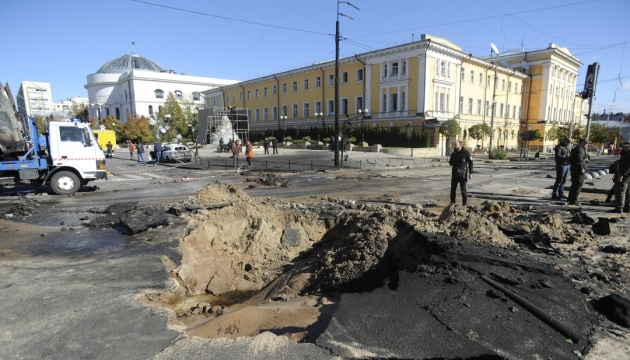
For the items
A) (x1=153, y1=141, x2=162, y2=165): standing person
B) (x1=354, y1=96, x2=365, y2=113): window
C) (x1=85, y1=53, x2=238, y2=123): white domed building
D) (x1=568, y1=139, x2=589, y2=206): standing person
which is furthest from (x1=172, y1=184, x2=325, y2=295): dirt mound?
(x1=85, y1=53, x2=238, y2=123): white domed building

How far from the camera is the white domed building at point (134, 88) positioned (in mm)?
79562

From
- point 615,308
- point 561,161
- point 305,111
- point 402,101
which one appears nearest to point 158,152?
point 561,161

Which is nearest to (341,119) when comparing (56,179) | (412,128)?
(412,128)

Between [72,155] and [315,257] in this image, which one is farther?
[72,155]

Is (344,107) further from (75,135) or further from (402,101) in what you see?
(75,135)

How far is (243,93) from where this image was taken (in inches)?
2800

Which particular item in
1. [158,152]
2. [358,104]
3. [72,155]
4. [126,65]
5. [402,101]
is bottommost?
[158,152]

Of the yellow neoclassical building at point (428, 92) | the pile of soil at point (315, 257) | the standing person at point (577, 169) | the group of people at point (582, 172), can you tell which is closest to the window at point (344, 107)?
the yellow neoclassical building at point (428, 92)

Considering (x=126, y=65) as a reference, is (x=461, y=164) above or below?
below

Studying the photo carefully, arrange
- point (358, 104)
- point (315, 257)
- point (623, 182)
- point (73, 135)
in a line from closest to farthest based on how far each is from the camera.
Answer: point (315, 257), point (623, 182), point (73, 135), point (358, 104)

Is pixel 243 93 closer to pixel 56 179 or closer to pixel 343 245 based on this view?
pixel 56 179

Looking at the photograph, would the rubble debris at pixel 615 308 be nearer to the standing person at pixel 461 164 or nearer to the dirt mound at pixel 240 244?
the dirt mound at pixel 240 244

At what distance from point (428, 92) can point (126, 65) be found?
270ft

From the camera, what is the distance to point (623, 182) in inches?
A: 340
